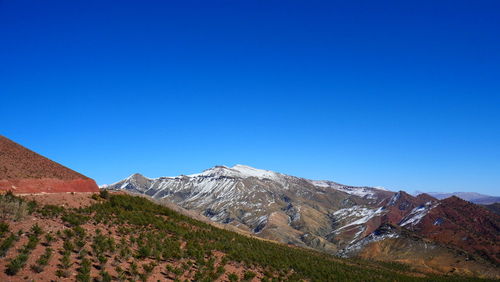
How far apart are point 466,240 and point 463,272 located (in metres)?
53.4

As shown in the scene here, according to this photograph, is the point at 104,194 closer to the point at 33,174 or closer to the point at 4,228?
the point at 33,174

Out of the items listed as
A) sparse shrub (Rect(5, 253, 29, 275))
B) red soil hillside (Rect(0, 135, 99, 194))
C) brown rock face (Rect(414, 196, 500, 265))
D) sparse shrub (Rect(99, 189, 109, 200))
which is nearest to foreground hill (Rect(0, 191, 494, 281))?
sparse shrub (Rect(5, 253, 29, 275))

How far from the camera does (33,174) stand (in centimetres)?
2895

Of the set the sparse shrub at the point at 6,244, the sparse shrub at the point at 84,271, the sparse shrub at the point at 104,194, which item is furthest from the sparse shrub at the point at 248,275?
the sparse shrub at the point at 104,194

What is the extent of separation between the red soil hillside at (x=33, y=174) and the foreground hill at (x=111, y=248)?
5.82 feet

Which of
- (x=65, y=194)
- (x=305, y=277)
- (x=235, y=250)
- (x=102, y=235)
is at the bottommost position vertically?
(x=305, y=277)

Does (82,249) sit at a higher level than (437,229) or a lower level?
higher

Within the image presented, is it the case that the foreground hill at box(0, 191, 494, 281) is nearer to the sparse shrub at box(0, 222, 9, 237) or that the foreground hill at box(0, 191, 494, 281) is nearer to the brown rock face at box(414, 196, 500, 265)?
the sparse shrub at box(0, 222, 9, 237)

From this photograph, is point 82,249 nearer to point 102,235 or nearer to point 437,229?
point 102,235

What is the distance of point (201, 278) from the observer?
1922 cm

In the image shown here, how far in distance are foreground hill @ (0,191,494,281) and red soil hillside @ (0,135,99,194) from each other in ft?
5.82

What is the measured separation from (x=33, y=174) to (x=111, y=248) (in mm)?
15310

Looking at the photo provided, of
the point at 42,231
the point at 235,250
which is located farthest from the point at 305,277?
the point at 42,231

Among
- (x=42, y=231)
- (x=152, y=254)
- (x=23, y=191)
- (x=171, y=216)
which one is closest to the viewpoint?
(x=42, y=231)
